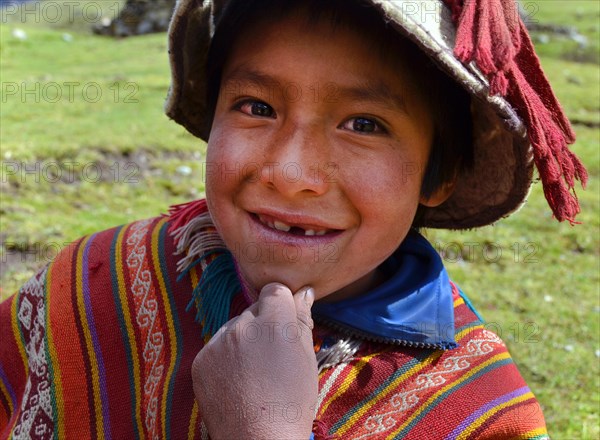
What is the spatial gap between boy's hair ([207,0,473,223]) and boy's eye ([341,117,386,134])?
15 centimetres

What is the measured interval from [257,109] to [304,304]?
1.66 feet

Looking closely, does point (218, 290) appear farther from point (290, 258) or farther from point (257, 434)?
point (257, 434)

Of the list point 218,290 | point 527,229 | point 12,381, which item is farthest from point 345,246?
point 527,229

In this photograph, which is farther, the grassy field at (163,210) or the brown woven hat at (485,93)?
the grassy field at (163,210)

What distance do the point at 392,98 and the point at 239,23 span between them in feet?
1.56

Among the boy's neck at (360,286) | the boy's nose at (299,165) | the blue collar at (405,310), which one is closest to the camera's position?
the boy's nose at (299,165)

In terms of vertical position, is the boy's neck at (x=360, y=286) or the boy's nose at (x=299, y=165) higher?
the boy's nose at (x=299, y=165)

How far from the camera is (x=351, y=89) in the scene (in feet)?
5.40

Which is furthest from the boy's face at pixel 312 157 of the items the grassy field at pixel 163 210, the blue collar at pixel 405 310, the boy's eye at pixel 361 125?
the grassy field at pixel 163 210

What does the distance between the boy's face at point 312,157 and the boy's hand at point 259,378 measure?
A: 237mm

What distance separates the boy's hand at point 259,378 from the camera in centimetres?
133

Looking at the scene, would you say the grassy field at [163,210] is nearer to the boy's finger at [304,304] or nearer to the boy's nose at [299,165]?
the boy's finger at [304,304]

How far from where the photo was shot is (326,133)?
1.65 metres

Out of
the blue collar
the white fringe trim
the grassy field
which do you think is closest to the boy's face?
the blue collar
